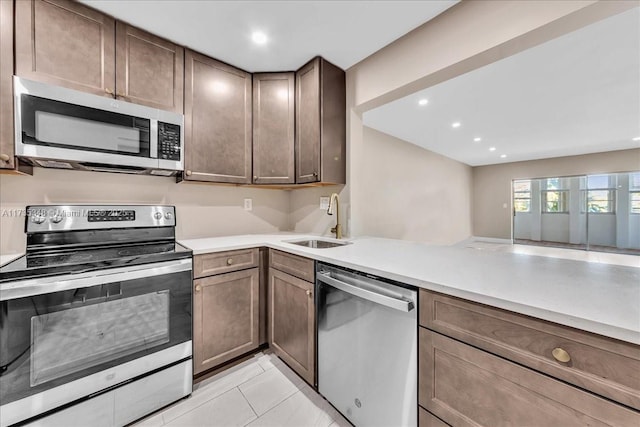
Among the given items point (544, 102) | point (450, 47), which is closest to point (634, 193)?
point (544, 102)

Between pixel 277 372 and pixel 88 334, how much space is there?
1124 mm

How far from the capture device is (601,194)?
620 cm

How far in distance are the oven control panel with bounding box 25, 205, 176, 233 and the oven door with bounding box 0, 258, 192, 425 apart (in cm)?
58

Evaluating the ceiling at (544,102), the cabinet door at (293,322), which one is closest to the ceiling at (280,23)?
Result: the ceiling at (544,102)

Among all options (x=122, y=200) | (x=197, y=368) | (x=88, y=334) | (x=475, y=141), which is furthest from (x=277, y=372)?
(x=475, y=141)

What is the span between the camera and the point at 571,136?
4.69 metres

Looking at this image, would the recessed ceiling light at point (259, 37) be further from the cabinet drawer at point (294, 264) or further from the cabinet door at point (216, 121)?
the cabinet drawer at point (294, 264)

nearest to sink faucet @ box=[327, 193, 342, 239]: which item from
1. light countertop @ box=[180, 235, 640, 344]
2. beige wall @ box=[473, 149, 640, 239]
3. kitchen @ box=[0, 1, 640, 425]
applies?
kitchen @ box=[0, 1, 640, 425]

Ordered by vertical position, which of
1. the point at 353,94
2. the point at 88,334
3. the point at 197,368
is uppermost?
the point at 353,94

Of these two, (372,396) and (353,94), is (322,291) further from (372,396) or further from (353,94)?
(353,94)

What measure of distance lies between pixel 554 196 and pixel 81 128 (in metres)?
9.85

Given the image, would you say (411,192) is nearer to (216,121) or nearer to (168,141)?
(216,121)

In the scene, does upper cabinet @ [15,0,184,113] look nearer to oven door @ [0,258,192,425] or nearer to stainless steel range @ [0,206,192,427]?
stainless steel range @ [0,206,192,427]

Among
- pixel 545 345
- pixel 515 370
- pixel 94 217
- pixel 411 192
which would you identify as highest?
pixel 411 192
